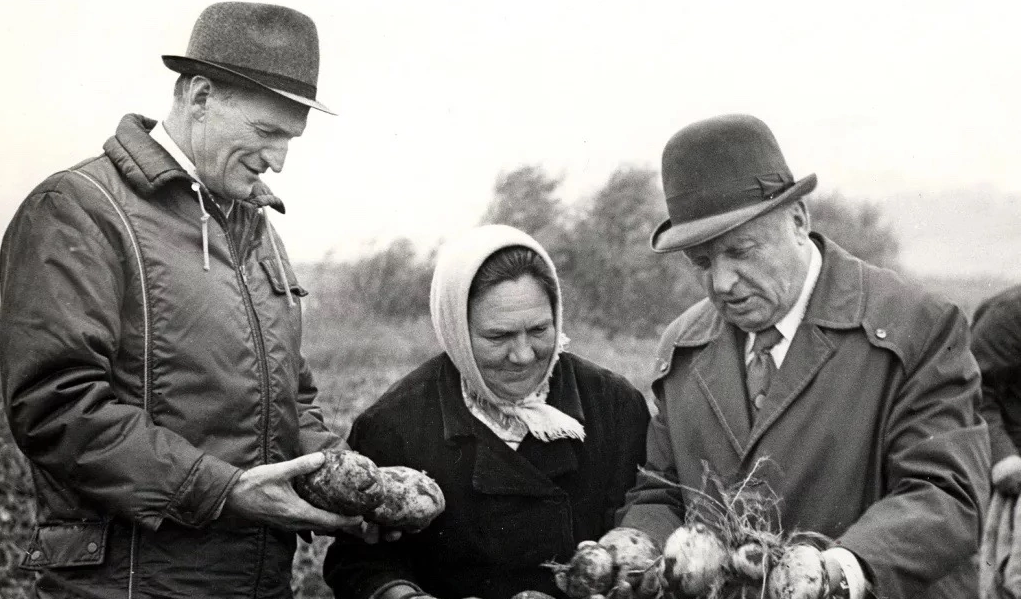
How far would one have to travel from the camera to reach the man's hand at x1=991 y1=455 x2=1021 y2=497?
15.6ft

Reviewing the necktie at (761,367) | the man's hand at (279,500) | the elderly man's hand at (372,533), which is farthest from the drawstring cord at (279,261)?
the necktie at (761,367)

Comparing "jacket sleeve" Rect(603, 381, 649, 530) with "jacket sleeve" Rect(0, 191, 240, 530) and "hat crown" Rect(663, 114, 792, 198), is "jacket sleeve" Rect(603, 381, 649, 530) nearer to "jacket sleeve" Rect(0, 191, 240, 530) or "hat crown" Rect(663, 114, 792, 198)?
"hat crown" Rect(663, 114, 792, 198)

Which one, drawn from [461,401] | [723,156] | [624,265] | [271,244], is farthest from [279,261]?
[624,265]

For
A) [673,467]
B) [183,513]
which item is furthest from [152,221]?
[673,467]

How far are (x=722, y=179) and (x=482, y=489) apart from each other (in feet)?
3.90

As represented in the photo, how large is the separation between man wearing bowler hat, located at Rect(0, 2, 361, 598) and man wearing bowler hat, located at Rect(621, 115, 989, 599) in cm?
112

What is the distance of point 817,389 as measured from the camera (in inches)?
120

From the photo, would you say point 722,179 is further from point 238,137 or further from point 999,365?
point 999,365

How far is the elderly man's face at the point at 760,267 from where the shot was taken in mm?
3096

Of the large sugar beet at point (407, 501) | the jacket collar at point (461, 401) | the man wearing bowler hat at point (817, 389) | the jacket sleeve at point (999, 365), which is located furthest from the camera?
the jacket sleeve at point (999, 365)

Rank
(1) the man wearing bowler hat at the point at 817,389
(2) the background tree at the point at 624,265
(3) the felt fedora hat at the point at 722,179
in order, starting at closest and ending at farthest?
(1) the man wearing bowler hat at the point at 817,389, (3) the felt fedora hat at the point at 722,179, (2) the background tree at the point at 624,265

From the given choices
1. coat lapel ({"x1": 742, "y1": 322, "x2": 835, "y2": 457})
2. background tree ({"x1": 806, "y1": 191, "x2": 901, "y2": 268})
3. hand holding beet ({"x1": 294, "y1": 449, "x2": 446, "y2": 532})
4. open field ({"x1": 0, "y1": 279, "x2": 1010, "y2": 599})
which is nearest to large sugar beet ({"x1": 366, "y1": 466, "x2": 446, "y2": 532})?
hand holding beet ({"x1": 294, "y1": 449, "x2": 446, "y2": 532})

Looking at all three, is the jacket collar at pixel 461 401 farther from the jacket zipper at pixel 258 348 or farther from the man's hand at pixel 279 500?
the jacket zipper at pixel 258 348

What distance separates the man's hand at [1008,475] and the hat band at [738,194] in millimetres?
2350
